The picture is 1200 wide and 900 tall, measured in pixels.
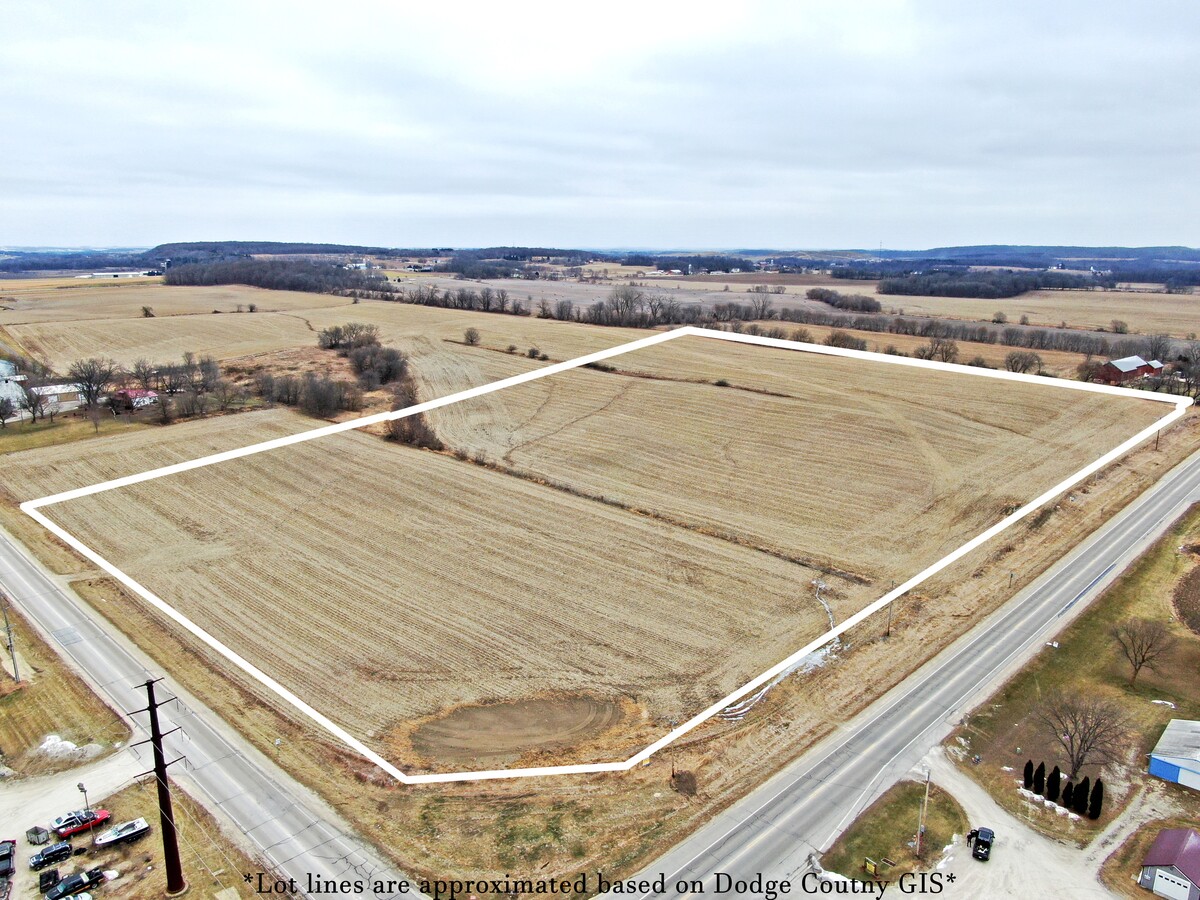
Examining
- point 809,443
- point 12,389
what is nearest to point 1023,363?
point 809,443

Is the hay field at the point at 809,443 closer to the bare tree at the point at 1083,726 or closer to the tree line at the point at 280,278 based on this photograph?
the bare tree at the point at 1083,726

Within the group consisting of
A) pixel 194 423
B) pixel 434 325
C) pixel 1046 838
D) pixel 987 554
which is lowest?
pixel 1046 838

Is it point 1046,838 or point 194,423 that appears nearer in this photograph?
point 1046,838

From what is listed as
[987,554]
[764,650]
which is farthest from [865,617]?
[987,554]

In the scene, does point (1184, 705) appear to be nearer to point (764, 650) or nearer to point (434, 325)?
point (764, 650)

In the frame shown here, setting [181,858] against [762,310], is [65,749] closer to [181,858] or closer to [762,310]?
[181,858]

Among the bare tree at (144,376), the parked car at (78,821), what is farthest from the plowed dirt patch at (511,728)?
the bare tree at (144,376)

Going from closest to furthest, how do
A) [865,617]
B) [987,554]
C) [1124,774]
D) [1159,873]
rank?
[1159,873]
[1124,774]
[865,617]
[987,554]

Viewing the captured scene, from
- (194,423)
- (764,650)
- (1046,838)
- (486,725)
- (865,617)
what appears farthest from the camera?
(194,423)
